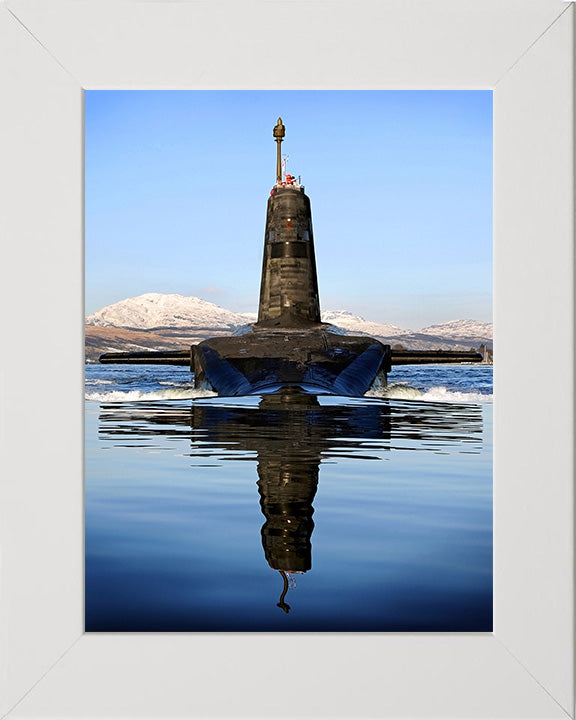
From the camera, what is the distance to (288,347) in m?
13.6

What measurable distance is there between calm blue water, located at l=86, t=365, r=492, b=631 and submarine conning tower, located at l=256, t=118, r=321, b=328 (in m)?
8.47

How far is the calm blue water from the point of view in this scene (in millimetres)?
3262

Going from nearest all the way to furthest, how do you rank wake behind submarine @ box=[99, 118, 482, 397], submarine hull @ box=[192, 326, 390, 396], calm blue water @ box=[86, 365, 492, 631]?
calm blue water @ box=[86, 365, 492, 631]
submarine hull @ box=[192, 326, 390, 396]
wake behind submarine @ box=[99, 118, 482, 397]

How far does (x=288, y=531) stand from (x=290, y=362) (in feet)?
29.2

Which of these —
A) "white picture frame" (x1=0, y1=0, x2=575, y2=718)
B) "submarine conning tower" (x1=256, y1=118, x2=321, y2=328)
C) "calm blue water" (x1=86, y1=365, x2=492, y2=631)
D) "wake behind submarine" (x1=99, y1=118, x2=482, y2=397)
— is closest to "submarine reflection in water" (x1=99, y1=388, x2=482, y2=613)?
"calm blue water" (x1=86, y1=365, x2=492, y2=631)

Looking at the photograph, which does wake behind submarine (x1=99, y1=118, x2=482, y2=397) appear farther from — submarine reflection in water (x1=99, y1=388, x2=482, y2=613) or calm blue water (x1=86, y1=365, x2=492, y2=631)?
calm blue water (x1=86, y1=365, x2=492, y2=631)

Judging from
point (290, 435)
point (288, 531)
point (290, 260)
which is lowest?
point (288, 531)
